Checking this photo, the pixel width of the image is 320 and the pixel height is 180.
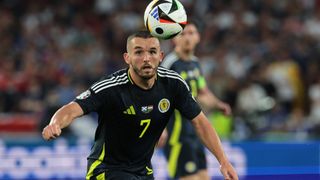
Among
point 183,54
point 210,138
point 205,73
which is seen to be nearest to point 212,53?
point 205,73

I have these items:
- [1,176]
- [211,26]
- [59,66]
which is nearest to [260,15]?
[211,26]

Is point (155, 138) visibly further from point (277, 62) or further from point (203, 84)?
point (277, 62)

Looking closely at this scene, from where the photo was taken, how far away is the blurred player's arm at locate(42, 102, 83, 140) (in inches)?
231

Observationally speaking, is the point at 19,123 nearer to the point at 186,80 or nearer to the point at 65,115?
the point at 186,80

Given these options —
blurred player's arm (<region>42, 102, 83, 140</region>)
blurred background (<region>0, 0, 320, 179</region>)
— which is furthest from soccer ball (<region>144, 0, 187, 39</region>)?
blurred background (<region>0, 0, 320, 179</region>)

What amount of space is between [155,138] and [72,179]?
5364 millimetres

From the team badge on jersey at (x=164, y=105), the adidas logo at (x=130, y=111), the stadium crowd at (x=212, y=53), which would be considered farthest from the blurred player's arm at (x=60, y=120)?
the stadium crowd at (x=212, y=53)

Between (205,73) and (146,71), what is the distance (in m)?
8.90

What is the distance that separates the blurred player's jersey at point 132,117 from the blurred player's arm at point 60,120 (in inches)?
12.2

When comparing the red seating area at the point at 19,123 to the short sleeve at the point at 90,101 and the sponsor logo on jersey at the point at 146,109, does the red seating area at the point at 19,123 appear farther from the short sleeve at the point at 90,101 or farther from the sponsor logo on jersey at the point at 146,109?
the short sleeve at the point at 90,101

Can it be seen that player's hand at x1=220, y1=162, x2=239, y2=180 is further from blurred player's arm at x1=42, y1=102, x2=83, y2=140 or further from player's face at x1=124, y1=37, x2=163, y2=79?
blurred player's arm at x1=42, y1=102, x2=83, y2=140

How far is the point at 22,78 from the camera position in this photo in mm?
15039

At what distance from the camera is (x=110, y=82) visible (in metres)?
6.63

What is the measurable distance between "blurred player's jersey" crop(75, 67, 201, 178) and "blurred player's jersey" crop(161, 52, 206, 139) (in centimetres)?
235
